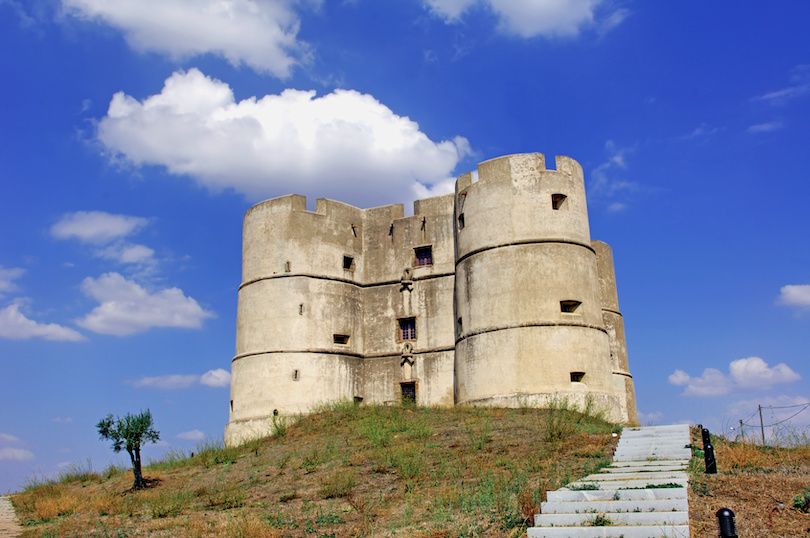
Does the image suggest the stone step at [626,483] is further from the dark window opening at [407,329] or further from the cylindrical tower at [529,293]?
the dark window opening at [407,329]

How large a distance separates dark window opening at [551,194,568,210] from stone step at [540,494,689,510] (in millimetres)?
15498

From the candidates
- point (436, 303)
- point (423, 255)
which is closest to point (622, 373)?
point (436, 303)

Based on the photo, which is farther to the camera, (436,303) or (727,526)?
(436,303)

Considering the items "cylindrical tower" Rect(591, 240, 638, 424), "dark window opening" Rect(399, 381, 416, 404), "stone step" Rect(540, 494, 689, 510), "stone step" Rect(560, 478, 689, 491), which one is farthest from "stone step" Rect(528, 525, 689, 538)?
"cylindrical tower" Rect(591, 240, 638, 424)

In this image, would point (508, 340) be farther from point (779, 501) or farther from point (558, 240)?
point (779, 501)

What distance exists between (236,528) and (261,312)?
52.2ft

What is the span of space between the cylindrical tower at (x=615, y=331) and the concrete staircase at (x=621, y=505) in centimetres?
1646

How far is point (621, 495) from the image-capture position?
29.6 feet

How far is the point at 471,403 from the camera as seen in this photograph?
2247 centimetres

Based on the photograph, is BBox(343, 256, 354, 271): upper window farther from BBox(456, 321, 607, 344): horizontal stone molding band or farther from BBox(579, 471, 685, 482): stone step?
BBox(579, 471, 685, 482): stone step

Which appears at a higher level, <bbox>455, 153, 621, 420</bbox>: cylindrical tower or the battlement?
the battlement

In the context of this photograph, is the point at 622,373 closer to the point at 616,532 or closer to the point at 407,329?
the point at 407,329

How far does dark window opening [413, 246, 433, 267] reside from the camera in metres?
26.6

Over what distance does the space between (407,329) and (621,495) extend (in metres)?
17.6
